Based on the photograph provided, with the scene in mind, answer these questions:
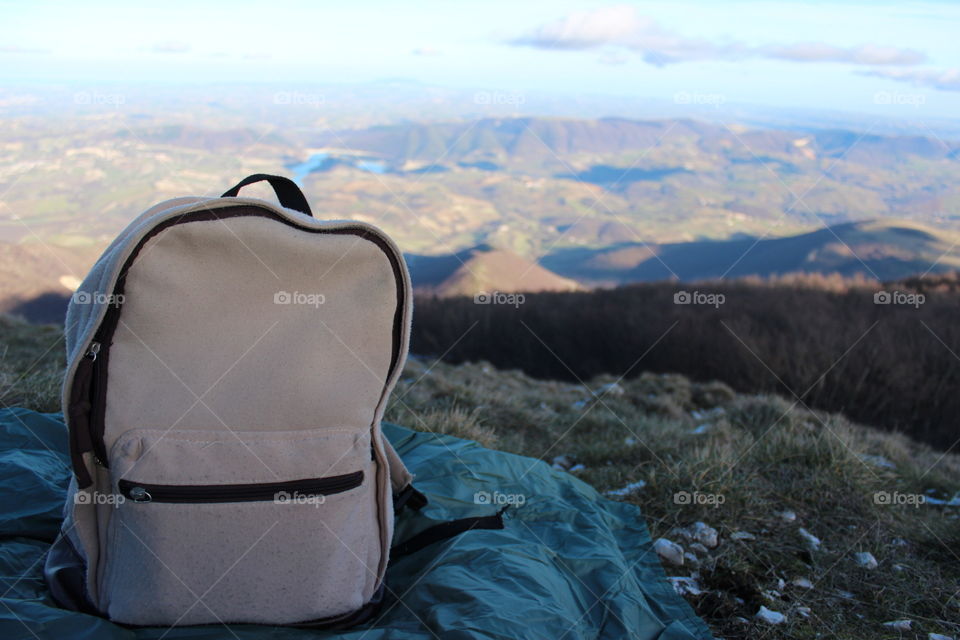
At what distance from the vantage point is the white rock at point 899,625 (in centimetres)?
247

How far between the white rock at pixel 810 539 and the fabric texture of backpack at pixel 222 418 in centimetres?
243

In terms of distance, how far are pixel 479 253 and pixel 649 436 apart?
52162 mm

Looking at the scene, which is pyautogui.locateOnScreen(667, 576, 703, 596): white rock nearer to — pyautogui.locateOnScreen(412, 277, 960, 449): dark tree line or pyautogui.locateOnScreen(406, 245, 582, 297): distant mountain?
pyautogui.locateOnScreen(412, 277, 960, 449): dark tree line

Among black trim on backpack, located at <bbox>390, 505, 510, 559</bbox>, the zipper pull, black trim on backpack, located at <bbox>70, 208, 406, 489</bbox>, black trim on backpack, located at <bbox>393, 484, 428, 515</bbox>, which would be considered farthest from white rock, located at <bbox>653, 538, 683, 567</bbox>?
black trim on backpack, located at <bbox>70, 208, 406, 489</bbox>

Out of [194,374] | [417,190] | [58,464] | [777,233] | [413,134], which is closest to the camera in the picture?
[194,374]

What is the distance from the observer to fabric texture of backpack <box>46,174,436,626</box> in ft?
5.90

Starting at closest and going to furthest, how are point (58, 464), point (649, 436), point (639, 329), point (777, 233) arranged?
point (58, 464), point (649, 436), point (639, 329), point (777, 233)

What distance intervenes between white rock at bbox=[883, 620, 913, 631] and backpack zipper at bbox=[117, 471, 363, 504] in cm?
231

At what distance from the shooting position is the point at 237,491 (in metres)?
1.89

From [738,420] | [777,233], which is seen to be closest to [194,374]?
[738,420]

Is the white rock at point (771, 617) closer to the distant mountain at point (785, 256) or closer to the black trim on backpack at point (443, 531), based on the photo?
the black trim on backpack at point (443, 531)

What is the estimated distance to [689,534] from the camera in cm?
320

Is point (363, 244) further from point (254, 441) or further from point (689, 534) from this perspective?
point (689, 534)

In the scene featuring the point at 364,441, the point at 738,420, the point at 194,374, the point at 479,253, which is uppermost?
the point at 194,374
